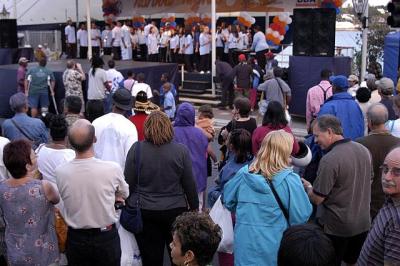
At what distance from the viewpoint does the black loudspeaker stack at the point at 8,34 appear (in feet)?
67.1

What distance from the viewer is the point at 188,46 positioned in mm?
19938

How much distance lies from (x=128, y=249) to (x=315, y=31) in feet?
33.5

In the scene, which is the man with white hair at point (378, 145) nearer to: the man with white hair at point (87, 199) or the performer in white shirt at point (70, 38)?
Answer: the man with white hair at point (87, 199)

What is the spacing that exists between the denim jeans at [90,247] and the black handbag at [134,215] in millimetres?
311

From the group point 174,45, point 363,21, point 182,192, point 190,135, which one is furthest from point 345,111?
point 174,45

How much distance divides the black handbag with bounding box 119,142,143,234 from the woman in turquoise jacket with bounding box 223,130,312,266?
0.98m

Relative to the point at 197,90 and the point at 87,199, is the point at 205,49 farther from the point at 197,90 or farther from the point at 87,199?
the point at 87,199

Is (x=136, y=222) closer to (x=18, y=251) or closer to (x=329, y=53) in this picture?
(x=18, y=251)

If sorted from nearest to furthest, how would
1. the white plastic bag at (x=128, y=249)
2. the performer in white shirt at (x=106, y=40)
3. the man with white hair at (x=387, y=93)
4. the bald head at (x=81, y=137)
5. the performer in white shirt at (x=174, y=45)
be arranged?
the bald head at (x=81, y=137), the white plastic bag at (x=128, y=249), the man with white hair at (x=387, y=93), the performer in white shirt at (x=174, y=45), the performer in white shirt at (x=106, y=40)

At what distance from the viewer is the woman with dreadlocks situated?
13.9 feet

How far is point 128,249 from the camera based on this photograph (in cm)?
448

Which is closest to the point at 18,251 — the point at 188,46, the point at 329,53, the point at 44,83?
the point at 44,83

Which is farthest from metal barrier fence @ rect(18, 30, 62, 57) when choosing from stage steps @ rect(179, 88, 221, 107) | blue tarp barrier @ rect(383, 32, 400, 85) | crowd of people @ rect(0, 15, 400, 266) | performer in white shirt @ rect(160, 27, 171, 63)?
crowd of people @ rect(0, 15, 400, 266)

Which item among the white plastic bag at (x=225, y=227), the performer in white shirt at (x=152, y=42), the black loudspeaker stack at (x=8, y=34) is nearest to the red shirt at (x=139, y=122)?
the white plastic bag at (x=225, y=227)
